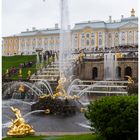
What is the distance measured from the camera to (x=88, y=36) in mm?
75250

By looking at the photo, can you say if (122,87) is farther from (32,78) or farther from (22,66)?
(22,66)

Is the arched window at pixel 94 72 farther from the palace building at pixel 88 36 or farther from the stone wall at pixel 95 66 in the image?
the palace building at pixel 88 36

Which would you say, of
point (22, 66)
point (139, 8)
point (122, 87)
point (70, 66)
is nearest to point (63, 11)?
point (70, 66)

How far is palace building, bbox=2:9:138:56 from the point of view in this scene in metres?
70.1

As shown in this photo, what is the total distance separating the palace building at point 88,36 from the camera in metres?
70.1

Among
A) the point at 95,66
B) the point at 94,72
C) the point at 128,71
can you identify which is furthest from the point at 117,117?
the point at 94,72

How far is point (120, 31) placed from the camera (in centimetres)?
7088

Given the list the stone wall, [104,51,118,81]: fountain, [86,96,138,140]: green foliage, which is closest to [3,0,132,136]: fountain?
[104,51,118,81]: fountain

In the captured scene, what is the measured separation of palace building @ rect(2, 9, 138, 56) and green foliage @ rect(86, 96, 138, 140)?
58.0 metres

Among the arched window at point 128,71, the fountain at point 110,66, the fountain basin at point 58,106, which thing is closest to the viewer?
the fountain basin at point 58,106

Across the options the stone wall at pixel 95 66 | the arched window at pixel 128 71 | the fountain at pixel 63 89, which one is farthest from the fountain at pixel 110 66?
the arched window at pixel 128 71

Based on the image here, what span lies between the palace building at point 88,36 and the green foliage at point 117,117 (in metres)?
58.0

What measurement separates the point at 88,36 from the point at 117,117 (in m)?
68.1

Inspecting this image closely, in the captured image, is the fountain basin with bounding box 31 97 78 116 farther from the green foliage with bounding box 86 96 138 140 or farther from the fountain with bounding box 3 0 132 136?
the green foliage with bounding box 86 96 138 140
